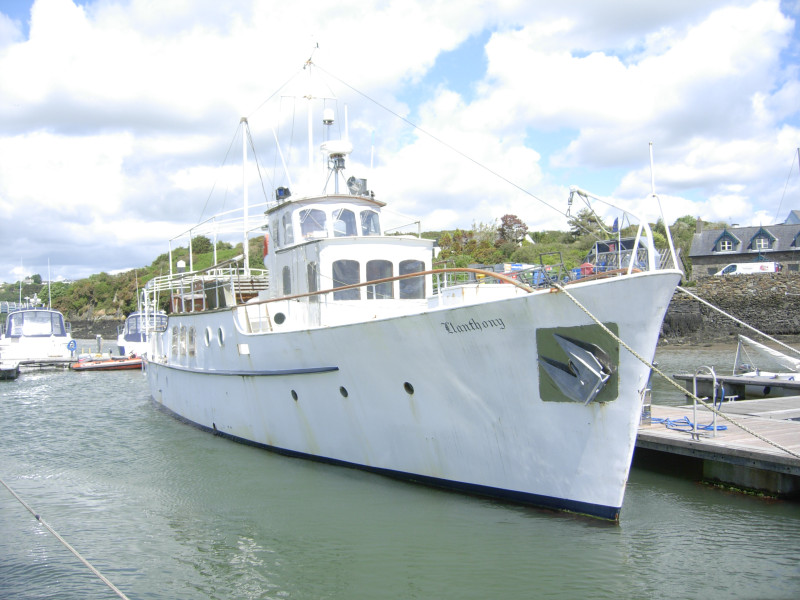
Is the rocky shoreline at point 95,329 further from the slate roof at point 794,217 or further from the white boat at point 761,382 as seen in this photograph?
the white boat at point 761,382

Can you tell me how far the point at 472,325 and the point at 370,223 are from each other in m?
5.37

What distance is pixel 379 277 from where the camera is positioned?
1256 cm

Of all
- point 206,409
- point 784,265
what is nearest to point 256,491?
point 206,409

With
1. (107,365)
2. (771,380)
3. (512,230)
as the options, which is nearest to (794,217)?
(512,230)

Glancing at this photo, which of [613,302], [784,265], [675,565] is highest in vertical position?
[784,265]

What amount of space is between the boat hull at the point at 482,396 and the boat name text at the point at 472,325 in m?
0.01

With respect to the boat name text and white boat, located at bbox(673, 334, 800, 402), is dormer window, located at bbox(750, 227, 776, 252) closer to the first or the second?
white boat, located at bbox(673, 334, 800, 402)

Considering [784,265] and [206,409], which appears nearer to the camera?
[206,409]

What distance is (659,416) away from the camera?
13422 millimetres

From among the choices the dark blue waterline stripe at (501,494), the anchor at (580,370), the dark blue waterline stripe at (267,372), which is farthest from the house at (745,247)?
the anchor at (580,370)

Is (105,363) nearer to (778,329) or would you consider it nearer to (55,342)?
(55,342)

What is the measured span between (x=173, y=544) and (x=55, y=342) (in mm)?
32916

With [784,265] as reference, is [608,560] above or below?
below

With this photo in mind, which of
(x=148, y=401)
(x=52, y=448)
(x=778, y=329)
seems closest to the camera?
(x=52, y=448)
